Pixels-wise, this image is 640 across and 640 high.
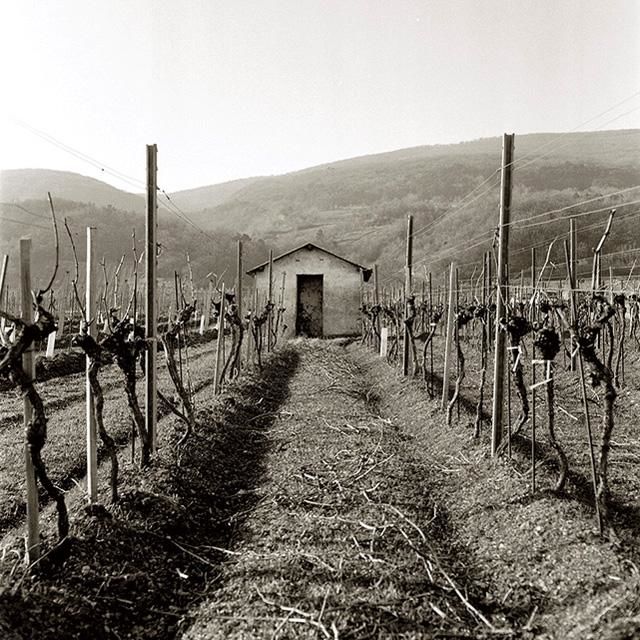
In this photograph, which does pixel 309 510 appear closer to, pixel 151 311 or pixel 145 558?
pixel 145 558

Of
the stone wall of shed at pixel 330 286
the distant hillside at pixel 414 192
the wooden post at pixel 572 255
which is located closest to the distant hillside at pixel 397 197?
the distant hillside at pixel 414 192

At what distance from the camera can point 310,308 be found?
35.2m

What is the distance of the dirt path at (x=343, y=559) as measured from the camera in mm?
4637

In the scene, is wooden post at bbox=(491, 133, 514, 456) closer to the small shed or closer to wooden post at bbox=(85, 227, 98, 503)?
wooden post at bbox=(85, 227, 98, 503)

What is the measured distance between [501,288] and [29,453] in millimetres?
6029

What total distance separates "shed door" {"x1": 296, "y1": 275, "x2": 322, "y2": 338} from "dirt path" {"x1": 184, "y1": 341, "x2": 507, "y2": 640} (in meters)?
25.2

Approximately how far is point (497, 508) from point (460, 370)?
4264 mm

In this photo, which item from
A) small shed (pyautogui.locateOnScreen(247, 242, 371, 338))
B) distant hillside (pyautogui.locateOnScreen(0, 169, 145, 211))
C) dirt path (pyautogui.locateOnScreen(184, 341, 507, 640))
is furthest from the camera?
distant hillside (pyautogui.locateOnScreen(0, 169, 145, 211))

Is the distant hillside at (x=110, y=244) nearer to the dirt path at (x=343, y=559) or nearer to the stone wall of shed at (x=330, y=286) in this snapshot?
the stone wall of shed at (x=330, y=286)

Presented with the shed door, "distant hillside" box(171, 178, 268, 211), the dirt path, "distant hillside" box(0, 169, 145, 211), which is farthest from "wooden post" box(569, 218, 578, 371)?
"distant hillside" box(171, 178, 268, 211)

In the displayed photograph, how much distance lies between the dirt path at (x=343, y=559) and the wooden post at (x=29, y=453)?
148 cm

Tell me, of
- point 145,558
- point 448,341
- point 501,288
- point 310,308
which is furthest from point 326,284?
point 145,558

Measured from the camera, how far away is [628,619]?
4.05 metres

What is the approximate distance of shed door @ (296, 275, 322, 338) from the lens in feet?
115
